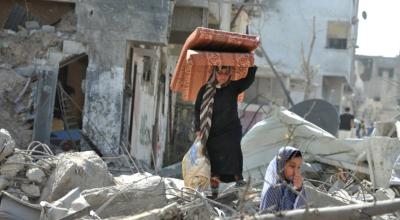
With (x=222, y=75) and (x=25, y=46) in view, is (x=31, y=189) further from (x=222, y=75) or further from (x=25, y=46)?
(x=25, y=46)

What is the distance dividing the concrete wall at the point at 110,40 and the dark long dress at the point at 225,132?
19.8ft

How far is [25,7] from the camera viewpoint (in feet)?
46.2

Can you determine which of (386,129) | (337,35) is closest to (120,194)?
(386,129)

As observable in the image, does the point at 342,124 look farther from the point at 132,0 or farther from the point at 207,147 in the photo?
the point at 207,147

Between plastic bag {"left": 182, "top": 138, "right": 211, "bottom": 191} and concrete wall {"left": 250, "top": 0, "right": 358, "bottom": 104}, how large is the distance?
34.5 m

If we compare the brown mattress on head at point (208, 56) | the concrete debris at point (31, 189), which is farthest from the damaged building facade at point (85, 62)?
the concrete debris at point (31, 189)

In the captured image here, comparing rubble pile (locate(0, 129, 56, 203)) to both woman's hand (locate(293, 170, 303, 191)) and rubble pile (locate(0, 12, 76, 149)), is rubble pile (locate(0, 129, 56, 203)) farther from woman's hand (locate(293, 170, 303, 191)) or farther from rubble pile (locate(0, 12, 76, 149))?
rubble pile (locate(0, 12, 76, 149))

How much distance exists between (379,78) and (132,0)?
51.1 m

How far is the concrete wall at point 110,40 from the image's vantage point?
1359cm

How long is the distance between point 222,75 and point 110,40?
20.7 ft

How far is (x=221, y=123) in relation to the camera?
7688 mm

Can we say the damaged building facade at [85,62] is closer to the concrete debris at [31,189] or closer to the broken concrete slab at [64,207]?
the concrete debris at [31,189]

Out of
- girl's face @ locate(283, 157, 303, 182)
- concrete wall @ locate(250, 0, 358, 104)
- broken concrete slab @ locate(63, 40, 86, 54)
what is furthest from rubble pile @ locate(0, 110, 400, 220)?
concrete wall @ locate(250, 0, 358, 104)

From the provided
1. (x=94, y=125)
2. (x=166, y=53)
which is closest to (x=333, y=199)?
(x=94, y=125)
